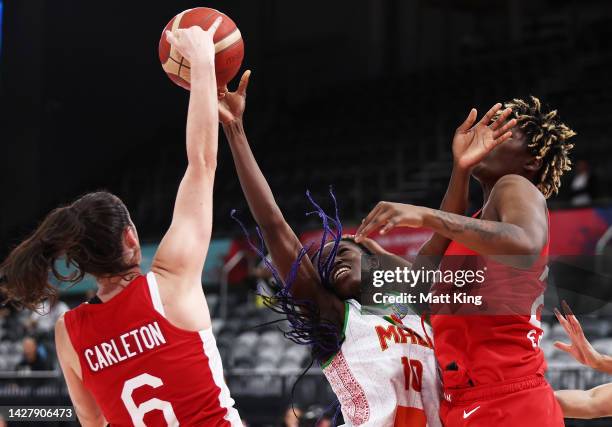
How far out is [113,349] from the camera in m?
2.28

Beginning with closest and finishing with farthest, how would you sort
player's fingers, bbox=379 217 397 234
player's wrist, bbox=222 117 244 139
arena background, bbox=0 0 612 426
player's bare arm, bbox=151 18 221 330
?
player's fingers, bbox=379 217 397 234 < player's bare arm, bbox=151 18 221 330 < player's wrist, bbox=222 117 244 139 < arena background, bbox=0 0 612 426

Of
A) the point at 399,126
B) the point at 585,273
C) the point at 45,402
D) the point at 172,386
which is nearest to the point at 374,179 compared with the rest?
the point at 399,126

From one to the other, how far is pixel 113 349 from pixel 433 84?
13418 mm

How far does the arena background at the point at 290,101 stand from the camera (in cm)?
1206

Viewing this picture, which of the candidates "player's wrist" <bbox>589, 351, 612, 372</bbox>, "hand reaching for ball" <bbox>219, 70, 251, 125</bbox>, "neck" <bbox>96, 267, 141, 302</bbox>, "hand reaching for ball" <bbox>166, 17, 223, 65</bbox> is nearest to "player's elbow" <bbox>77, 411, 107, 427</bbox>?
"neck" <bbox>96, 267, 141, 302</bbox>

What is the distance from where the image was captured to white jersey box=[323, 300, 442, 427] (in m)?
2.86

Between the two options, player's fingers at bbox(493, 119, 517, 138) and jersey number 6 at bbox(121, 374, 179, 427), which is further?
player's fingers at bbox(493, 119, 517, 138)

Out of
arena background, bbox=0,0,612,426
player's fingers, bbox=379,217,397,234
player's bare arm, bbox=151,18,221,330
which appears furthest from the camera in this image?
arena background, bbox=0,0,612,426

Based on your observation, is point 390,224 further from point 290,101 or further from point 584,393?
point 290,101

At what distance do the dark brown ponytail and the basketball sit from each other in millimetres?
894

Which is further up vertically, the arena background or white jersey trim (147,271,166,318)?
white jersey trim (147,271,166,318)

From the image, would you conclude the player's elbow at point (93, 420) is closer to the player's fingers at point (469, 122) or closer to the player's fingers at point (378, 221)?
Result: the player's fingers at point (378, 221)

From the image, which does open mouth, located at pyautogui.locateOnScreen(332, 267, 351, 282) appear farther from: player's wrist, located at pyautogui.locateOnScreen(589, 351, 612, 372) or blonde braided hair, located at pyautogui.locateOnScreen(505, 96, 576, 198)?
player's wrist, located at pyautogui.locateOnScreen(589, 351, 612, 372)

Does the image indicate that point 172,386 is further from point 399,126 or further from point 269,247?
point 399,126
